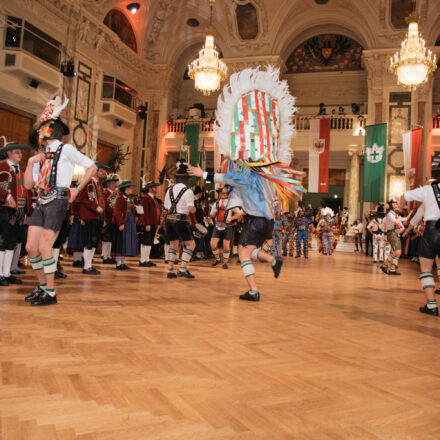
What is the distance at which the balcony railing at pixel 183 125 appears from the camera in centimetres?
1920

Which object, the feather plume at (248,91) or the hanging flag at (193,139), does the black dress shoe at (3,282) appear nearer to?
the feather plume at (248,91)

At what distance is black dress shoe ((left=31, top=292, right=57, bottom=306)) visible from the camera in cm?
356

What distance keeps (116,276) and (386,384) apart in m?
4.40

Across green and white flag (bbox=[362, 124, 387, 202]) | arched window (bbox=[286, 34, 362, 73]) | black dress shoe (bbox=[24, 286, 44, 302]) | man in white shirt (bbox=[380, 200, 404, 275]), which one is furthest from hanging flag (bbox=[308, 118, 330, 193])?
black dress shoe (bbox=[24, 286, 44, 302])

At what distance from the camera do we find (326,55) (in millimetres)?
21422

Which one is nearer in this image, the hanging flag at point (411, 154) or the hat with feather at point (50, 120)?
the hat with feather at point (50, 120)

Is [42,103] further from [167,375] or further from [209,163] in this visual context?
[167,375]

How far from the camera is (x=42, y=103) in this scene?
42.8ft

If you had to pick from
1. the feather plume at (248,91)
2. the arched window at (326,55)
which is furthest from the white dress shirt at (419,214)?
the arched window at (326,55)

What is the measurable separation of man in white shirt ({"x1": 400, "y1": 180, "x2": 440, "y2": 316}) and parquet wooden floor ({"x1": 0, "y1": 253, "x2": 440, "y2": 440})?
228mm

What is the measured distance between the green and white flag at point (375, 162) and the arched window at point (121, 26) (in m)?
10.7

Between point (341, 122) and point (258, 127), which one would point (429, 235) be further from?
point (341, 122)

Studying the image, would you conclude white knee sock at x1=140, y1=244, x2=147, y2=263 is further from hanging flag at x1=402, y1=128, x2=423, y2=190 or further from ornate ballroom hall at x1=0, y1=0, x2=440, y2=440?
hanging flag at x1=402, y1=128, x2=423, y2=190

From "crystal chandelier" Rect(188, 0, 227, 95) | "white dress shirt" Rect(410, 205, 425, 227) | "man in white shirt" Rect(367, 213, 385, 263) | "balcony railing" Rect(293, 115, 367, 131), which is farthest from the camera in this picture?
"balcony railing" Rect(293, 115, 367, 131)
